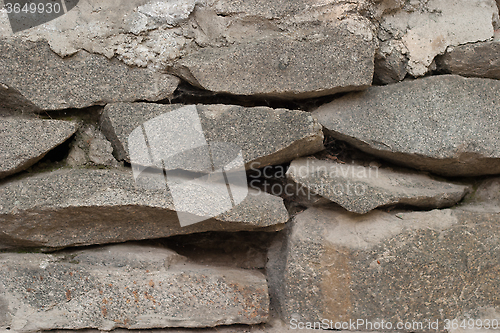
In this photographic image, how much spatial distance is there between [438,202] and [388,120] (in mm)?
458

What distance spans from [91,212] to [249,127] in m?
0.73

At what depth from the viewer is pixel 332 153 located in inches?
72.6

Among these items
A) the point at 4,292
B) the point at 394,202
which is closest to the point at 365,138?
the point at 394,202

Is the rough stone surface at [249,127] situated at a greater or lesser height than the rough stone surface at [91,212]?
greater

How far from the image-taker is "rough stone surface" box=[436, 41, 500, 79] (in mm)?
1753

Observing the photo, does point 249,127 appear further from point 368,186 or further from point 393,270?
point 393,270

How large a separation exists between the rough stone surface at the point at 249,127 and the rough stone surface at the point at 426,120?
0.17 m

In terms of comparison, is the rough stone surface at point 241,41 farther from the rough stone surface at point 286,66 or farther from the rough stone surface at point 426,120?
the rough stone surface at point 426,120

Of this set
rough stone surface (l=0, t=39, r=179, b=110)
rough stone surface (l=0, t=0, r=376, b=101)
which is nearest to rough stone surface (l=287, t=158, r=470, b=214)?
rough stone surface (l=0, t=0, r=376, b=101)

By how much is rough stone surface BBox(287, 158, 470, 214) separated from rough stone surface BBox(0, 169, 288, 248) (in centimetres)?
25

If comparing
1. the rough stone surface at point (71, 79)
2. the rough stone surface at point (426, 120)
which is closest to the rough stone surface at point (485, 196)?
the rough stone surface at point (426, 120)

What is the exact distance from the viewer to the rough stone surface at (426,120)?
5.58 ft

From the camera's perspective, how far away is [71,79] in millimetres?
1561

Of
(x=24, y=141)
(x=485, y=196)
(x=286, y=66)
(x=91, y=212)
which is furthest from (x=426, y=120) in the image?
(x=24, y=141)
